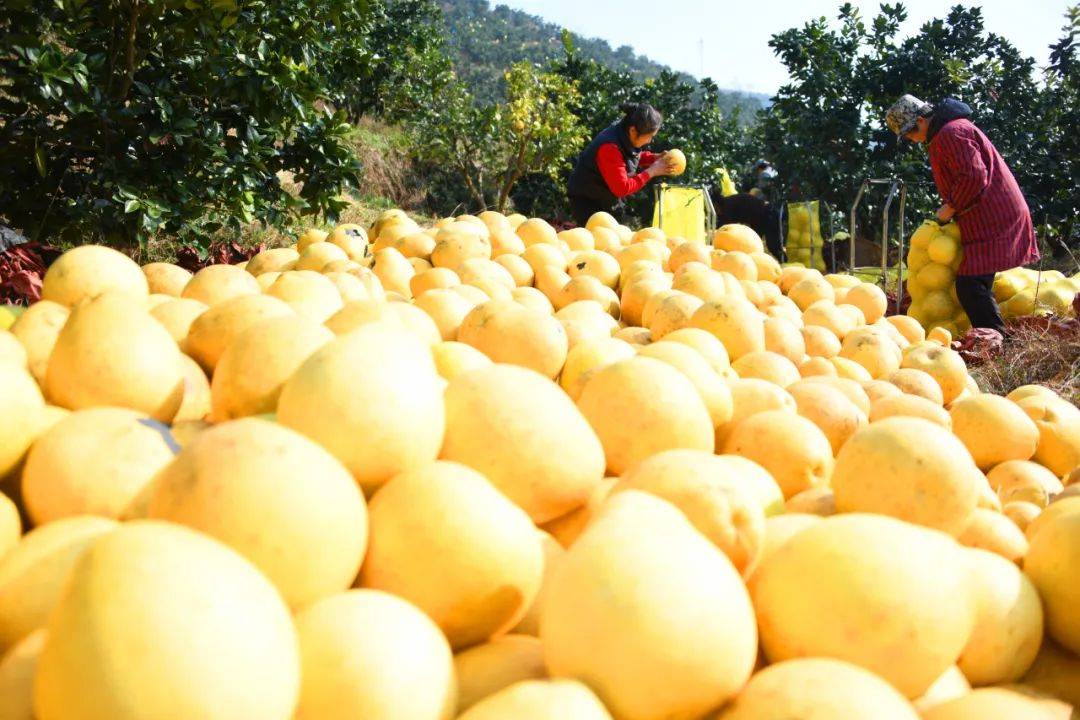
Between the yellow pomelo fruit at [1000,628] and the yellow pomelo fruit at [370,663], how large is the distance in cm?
95

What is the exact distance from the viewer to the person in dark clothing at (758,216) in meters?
14.7

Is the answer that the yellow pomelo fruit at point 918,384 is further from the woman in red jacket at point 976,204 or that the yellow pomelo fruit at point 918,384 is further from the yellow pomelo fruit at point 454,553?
the woman in red jacket at point 976,204

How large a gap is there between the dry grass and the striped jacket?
1.27 m

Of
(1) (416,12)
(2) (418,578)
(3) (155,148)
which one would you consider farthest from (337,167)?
(1) (416,12)

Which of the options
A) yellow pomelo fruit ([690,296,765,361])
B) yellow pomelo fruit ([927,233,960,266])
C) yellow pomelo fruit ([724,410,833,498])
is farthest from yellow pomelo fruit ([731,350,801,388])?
yellow pomelo fruit ([927,233,960,266])

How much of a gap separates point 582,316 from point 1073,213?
51.9 ft

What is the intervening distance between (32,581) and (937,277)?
8193mm

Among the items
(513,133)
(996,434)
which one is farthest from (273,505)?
(513,133)

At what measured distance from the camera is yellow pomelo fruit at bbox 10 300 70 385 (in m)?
1.92

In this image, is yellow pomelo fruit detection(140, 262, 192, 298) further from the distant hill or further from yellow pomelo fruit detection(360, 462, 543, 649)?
the distant hill

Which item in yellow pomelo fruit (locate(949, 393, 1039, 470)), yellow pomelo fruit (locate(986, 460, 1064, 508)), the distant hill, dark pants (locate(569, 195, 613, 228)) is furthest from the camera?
the distant hill

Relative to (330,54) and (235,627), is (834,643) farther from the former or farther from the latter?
(330,54)

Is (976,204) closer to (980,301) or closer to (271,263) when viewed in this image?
(980,301)

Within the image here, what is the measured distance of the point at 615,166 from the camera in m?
7.83
